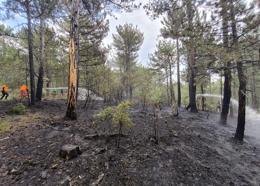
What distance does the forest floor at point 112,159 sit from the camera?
3533 millimetres

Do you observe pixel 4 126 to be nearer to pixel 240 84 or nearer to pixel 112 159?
pixel 112 159

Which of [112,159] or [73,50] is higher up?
[73,50]

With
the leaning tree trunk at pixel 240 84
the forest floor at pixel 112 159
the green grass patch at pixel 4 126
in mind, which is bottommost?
the forest floor at pixel 112 159

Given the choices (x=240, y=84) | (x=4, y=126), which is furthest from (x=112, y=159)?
(x=240, y=84)

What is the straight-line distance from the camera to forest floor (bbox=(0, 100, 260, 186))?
139 inches

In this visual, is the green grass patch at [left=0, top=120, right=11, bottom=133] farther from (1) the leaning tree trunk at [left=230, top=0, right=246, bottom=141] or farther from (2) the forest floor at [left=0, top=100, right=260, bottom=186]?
(1) the leaning tree trunk at [left=230, top=0, right=246, bottom=141]

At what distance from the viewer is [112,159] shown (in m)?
4.04

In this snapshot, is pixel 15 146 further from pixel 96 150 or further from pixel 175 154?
pixel 175 154

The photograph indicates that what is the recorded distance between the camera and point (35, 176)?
3.48m

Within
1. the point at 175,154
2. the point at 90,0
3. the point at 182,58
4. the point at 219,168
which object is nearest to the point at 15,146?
the point at 175,154

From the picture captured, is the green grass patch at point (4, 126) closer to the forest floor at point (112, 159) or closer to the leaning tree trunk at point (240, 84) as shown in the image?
the forest floor at point (112, 159)

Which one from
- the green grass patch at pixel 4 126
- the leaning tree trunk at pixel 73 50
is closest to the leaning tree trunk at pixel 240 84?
the leaning tree trunk at pixel 73 50

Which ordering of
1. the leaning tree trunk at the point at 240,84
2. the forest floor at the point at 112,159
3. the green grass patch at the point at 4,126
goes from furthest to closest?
the leaning tree trunk at the point at 240,84 < the green grass patch at the point at 4,126 < the forest floor at the point at 112,159

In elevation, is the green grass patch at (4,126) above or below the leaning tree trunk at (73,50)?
below
